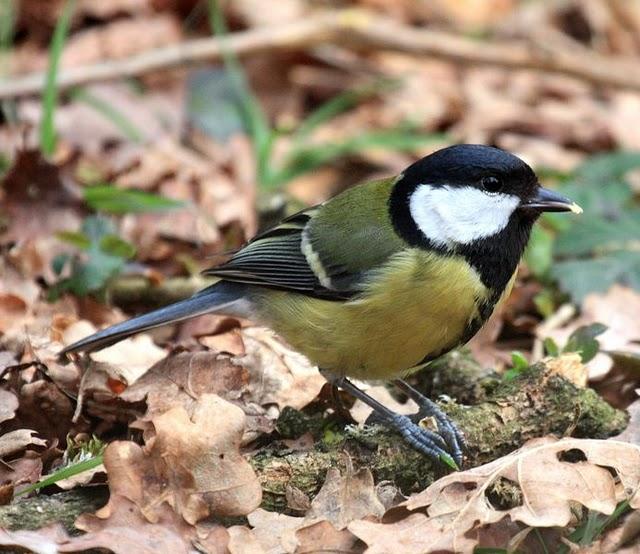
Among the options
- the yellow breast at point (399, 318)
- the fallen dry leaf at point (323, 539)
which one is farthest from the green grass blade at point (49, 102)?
the fallen dry leaf at point (323, 539)

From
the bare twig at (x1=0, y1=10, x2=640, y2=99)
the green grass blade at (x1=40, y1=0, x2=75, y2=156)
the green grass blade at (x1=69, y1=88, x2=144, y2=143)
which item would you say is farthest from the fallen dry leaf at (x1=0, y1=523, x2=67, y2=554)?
the bare twig at (x1=0, y1=10, x2=640, y2=99)

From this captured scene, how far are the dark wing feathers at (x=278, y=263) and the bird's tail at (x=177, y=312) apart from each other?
6 cm

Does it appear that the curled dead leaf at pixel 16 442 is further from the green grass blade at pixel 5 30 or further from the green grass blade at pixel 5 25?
the green grass blade at pixel 5 25

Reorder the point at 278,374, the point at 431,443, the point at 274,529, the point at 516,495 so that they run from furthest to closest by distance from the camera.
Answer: the point at 278,374 → the point at 431,443 → the point at 516,495 → the point at 274,529

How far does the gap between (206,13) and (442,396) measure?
4044mm

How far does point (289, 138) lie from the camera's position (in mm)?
6031

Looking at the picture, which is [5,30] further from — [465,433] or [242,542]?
[242,542]

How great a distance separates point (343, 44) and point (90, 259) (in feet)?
8.01

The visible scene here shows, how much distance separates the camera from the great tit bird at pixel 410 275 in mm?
3090

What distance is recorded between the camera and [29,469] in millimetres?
2801

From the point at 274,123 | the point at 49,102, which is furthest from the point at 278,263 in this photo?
the point at 274,123

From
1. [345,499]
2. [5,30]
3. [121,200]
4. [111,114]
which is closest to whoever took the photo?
[345,499]

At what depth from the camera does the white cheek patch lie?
3.17 meters

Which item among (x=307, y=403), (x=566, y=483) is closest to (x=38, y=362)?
(x=307, y=403)
